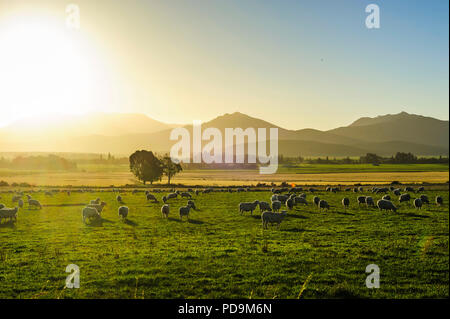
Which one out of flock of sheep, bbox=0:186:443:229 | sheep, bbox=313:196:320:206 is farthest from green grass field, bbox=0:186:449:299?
sheep, bbox=313:196:320:206

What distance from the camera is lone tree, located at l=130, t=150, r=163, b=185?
96.3 feet

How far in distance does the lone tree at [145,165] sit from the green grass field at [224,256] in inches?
182

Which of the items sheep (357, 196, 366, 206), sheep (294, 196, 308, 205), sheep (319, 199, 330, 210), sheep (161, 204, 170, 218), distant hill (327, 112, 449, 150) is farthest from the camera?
distant hill (327, 112, 449, 150)

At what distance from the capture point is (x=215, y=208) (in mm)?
33875

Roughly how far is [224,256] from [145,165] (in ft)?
57.2

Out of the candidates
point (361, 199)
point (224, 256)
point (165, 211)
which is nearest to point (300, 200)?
point (361, 199)

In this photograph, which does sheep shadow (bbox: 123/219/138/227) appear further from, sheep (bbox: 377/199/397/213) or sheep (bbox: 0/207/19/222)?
sheep (bbox: 377/199/397/213)

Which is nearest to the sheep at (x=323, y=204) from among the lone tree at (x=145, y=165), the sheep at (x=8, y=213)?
the lone tree at (x=145, y=165)

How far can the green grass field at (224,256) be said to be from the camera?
11.6 metres

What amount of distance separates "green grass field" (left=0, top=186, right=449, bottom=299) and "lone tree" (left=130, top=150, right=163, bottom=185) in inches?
182

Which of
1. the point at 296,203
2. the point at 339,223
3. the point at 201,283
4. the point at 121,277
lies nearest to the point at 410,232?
the point at 339,223

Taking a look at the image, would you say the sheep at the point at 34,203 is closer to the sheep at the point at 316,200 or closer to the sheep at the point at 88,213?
the sheep at the point at 88,213
